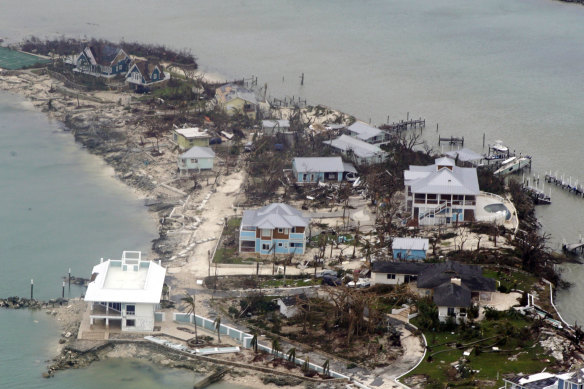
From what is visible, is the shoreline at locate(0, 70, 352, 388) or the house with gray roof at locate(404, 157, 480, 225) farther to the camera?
the house with gray roof at locate(404, 157, 480, 225)

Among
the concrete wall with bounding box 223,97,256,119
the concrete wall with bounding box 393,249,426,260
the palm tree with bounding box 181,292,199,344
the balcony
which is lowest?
the balcony

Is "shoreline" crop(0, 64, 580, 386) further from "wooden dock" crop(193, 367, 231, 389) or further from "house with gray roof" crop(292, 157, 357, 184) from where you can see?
"house with gray roof" crop(292, 157, 357, 184)

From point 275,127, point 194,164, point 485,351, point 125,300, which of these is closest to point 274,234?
point 125,300

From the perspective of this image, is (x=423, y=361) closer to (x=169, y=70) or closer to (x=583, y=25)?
(x=169, y=70)

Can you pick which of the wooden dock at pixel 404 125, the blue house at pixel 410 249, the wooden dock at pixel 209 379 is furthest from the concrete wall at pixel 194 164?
the wooden dock at pixel 209 379

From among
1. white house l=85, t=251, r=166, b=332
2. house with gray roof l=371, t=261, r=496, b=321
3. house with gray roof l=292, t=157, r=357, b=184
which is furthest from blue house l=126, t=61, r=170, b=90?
house with gray roof l=371, t=261, r=496, b=321

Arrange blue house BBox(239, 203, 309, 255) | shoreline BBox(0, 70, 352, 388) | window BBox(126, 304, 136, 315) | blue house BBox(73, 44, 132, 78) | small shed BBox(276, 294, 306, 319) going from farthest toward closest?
blue house BBox(73, 44, 132, 78) < blue house BBox(239, 203, 309, 255) < small shed BBox(276, 294, 306, 319) < window BBox(126, 304, 136, 315) < shoreline BBox(0, 70, 352, 388)

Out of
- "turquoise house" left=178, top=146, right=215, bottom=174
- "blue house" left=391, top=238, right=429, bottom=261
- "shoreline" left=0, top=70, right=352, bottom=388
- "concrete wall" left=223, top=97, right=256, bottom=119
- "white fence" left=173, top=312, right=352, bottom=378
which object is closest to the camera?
"white fence" left=173, top=312, right=352, bottom=378
